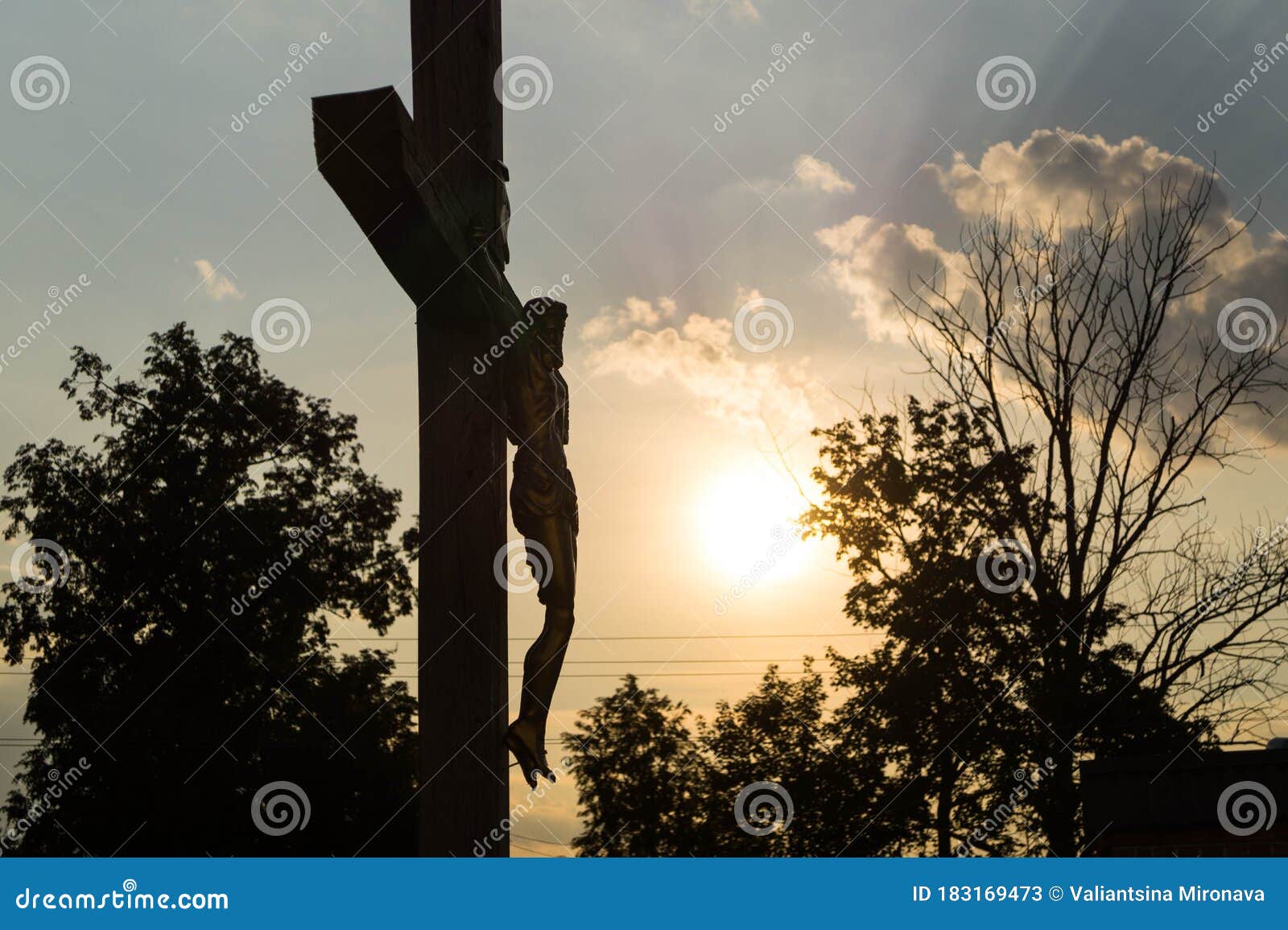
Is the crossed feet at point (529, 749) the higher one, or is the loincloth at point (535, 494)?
the loincloth at point (535, 494)

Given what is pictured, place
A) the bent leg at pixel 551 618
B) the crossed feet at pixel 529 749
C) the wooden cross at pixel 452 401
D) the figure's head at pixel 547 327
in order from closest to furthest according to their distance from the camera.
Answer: the wooden cross at pixel 452 401
the crossed feet at pixel 529 749
the bent leg at pixel 551 618
the figure's head at pixel 547 327

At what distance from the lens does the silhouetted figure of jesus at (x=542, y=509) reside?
3803mm

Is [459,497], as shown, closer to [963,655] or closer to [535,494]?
[535,494]

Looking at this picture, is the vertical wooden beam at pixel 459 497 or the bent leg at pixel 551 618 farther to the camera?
the bent leg at pixel 551 618

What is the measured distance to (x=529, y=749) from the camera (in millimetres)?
3652

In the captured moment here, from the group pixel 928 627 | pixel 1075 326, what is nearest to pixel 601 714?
pixel 928 627

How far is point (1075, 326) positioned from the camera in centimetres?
1923

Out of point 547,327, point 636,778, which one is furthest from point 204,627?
point 547,327

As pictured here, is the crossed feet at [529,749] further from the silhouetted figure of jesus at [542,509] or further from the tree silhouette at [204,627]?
the tree silhouette at [204,627]

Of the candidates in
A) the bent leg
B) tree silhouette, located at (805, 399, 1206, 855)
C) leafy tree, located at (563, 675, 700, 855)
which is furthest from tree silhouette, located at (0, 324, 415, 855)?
the bent leg

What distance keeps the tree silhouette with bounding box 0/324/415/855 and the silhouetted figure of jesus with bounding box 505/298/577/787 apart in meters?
16.7

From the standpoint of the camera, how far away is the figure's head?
399 cm

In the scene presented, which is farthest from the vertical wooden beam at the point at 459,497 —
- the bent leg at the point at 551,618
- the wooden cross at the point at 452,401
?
the bent leg at the point at 551,618

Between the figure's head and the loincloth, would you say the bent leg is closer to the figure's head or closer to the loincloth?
the loincloth
